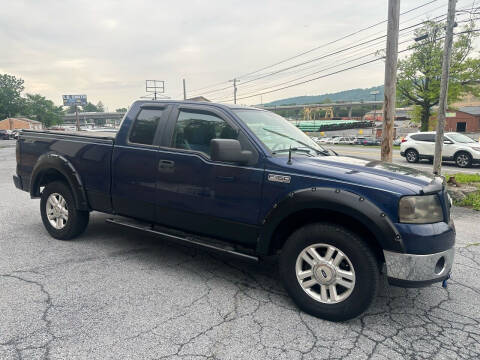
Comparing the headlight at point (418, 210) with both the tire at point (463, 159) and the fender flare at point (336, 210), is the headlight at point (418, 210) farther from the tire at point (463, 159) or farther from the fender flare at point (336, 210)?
the tire at point (463, 159)

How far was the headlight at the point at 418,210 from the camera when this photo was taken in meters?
2.71

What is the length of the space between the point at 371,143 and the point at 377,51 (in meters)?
22.0

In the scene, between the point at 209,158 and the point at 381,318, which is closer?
the point at 381,318

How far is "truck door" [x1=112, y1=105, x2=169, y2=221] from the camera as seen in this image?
3.91 meters

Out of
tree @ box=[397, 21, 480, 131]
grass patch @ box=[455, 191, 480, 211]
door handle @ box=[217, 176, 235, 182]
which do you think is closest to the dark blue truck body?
door handle @ box=[217, 176, 235, 182]

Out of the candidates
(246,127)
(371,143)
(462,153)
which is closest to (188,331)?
(246,127)

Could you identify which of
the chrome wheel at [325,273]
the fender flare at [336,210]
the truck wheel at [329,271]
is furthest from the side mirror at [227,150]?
the chrome wheel at [325,273]

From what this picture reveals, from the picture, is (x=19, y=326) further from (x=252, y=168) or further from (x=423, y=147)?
(x=423, y=147)

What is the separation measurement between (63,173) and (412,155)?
17200 mm

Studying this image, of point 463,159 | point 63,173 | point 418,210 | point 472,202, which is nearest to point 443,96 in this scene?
point 472,202

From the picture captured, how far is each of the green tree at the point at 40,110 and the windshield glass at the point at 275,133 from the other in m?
107

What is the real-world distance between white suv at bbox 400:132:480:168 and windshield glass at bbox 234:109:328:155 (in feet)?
47.7

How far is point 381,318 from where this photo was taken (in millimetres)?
3059

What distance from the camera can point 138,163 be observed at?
398 centimetres
